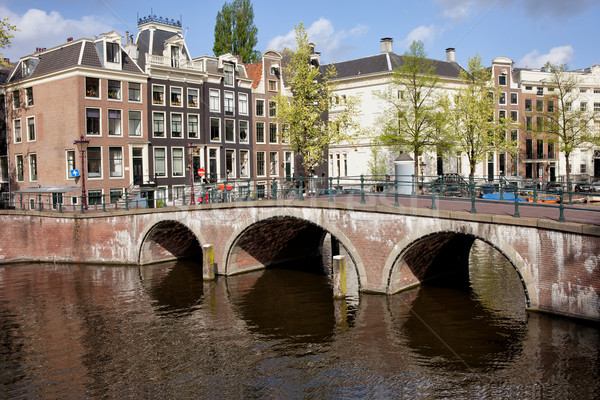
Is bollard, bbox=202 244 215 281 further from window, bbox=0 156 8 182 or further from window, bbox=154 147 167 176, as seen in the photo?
window, bbox=0 156 8 182

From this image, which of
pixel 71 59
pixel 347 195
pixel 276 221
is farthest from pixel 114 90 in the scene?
pixel 347 195

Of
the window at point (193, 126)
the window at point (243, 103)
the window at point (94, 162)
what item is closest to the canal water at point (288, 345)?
the window at point (94, 162)

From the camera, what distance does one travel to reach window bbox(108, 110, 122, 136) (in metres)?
35.5

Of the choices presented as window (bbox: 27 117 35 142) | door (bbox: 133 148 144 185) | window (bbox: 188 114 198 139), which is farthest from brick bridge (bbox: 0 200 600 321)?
window (bbox: 188 114 198 139)

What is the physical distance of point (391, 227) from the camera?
18.6 m

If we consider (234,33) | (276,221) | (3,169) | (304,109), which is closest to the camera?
(276,221)

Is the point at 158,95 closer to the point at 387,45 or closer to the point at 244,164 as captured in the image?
the point at 244,164

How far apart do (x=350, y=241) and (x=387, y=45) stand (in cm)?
3508

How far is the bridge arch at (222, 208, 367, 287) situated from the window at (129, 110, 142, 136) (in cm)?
1601

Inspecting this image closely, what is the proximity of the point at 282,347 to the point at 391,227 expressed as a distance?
236 inches

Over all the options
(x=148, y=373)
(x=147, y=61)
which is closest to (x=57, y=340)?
(x=148, y=373)

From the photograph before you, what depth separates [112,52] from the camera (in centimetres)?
3544

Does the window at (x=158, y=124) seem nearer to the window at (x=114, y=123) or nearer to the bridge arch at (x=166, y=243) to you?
the window at (x=114, y=123)

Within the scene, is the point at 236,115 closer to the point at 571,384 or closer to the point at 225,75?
the point at 225,75
